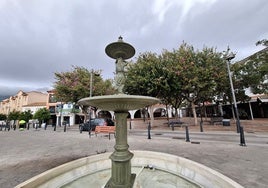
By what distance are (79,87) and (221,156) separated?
2125 centimetres

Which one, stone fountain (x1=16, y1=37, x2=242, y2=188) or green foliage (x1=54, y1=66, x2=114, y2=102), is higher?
green foliage (x1=54, y1=66, x2=114, y2=102)

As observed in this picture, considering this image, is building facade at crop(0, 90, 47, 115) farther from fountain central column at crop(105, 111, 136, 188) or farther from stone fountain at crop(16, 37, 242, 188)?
fountain central column at crop(105, 111, 136, 188)

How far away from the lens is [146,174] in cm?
414

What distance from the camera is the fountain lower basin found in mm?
3389

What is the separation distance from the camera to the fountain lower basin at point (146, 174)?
3.39 m

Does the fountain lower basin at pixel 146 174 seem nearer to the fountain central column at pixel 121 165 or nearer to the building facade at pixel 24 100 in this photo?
the fountain central column at pixel 121 165

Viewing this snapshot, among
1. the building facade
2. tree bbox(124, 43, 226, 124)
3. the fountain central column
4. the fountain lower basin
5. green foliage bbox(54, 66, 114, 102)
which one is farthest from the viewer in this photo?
the building facade

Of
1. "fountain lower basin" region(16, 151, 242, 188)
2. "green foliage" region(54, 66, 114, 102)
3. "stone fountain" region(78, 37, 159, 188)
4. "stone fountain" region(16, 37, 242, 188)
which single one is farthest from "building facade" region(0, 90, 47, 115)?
"stone fountain" region(78, 37, 159, 188)

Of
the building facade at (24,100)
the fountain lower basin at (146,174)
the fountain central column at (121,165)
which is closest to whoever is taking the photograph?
the fountain central column at (121,165)

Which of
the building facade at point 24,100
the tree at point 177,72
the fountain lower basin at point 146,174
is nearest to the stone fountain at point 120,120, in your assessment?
the fountain lower basin at point 146,174

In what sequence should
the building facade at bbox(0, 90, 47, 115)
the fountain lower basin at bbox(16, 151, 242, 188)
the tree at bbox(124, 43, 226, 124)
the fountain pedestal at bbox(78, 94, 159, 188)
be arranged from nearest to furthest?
the fountain pedestal at bbox(78, 94, 159, 188) < the fountain lower basin at bbox(16, 151, 242, 188) < the tree at bbox(124, 43, 226, 124) < the building facade at bbox(0, 90, 47, 115)

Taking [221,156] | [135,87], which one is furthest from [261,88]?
[221,156]

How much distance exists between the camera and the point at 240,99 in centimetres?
2273

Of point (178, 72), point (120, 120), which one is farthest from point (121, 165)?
point (178, 72)
